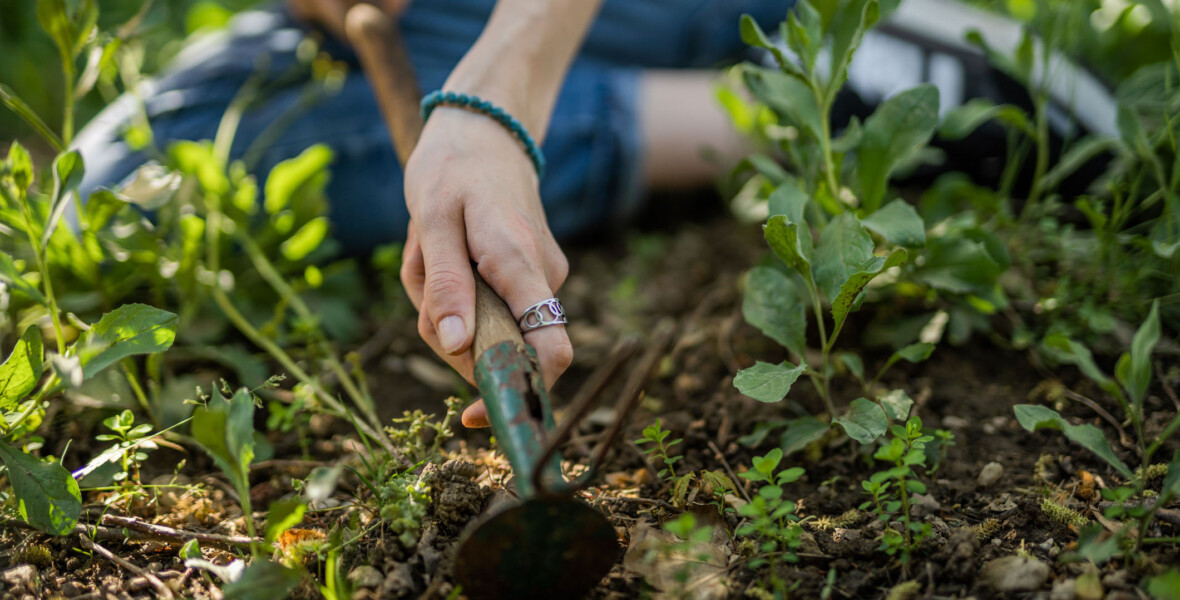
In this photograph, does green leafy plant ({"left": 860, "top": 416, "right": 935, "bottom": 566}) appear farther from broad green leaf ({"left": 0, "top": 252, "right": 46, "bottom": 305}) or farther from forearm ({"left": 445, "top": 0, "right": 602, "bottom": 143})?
broad green leaf ({"left": 0, "top": 252, "right": 46, "bottom": 305})

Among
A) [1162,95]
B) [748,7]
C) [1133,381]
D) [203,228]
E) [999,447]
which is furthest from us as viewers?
[748,7]

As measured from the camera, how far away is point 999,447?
135 cm

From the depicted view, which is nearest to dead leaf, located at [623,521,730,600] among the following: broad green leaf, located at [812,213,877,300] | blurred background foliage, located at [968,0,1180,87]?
broad green leaf, located at [812,213,877,300]

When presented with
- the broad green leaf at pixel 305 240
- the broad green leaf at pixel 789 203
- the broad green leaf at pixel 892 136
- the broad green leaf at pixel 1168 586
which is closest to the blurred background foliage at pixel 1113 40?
the broad green leaf at pixel 892 136

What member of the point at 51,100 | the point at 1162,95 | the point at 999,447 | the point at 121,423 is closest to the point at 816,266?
the point at 999,447

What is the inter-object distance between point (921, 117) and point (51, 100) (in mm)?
3716

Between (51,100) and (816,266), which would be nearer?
(816,266)

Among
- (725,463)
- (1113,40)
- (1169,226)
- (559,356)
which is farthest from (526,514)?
(1113,40)

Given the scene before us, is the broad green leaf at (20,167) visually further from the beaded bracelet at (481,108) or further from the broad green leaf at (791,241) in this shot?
the broad green leaf at (791,241)

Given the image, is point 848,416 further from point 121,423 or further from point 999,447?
point 121,423

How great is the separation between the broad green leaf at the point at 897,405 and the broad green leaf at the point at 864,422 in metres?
0.02

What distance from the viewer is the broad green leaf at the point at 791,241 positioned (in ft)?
3.66

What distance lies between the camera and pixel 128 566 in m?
1.13

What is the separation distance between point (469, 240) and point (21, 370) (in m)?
0.75
